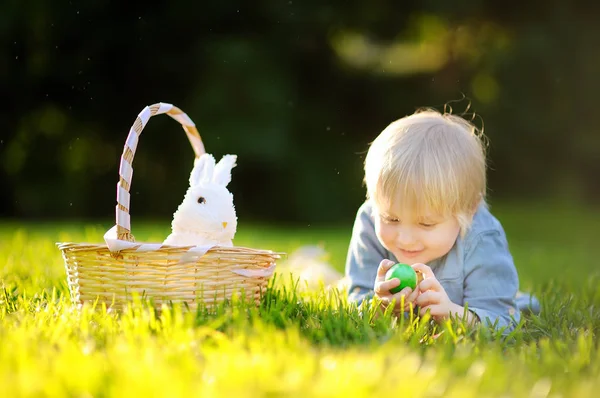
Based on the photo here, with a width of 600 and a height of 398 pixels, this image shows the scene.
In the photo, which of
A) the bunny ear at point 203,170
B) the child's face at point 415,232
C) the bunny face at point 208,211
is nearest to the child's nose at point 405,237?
the child's face at point 415,232

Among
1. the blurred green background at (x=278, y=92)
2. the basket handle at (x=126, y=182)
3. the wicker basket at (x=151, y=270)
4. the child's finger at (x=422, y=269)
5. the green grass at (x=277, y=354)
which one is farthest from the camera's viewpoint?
the blurred green background at (x=278, y=92)

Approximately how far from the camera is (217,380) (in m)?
1.27

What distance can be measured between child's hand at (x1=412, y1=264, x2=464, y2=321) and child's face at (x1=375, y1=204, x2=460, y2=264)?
12cm

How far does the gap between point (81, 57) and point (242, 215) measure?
117 inches

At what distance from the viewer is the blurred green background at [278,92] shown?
9023 mm

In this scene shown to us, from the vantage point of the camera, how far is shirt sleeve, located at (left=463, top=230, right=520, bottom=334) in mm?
2369

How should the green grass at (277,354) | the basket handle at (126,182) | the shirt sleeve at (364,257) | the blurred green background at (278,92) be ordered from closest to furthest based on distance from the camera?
the green grass at (277,354)
the basket handle at (126,182)
the shirt sleeve at (364,257)
the blurred green background at (278,92)

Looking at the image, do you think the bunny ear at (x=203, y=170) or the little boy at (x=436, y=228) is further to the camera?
the bunny ear at (x=203, y=170)

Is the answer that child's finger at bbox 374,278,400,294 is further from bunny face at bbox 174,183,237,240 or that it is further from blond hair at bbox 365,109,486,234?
bunny face at bbox 174,183,237,240

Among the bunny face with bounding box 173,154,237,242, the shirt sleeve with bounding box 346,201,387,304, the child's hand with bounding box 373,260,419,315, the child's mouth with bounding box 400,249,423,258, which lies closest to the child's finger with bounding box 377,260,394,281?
the child's hand with bounding box 373,260,419,315

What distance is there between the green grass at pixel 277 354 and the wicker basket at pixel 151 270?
0.30 ft

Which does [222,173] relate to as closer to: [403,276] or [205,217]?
[205,217]

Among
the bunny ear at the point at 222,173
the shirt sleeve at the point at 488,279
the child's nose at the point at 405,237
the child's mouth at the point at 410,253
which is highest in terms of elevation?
the bunny ear at the point at 222,173

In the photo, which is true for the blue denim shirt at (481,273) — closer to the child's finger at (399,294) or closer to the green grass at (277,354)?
the green grass at (277,354)
